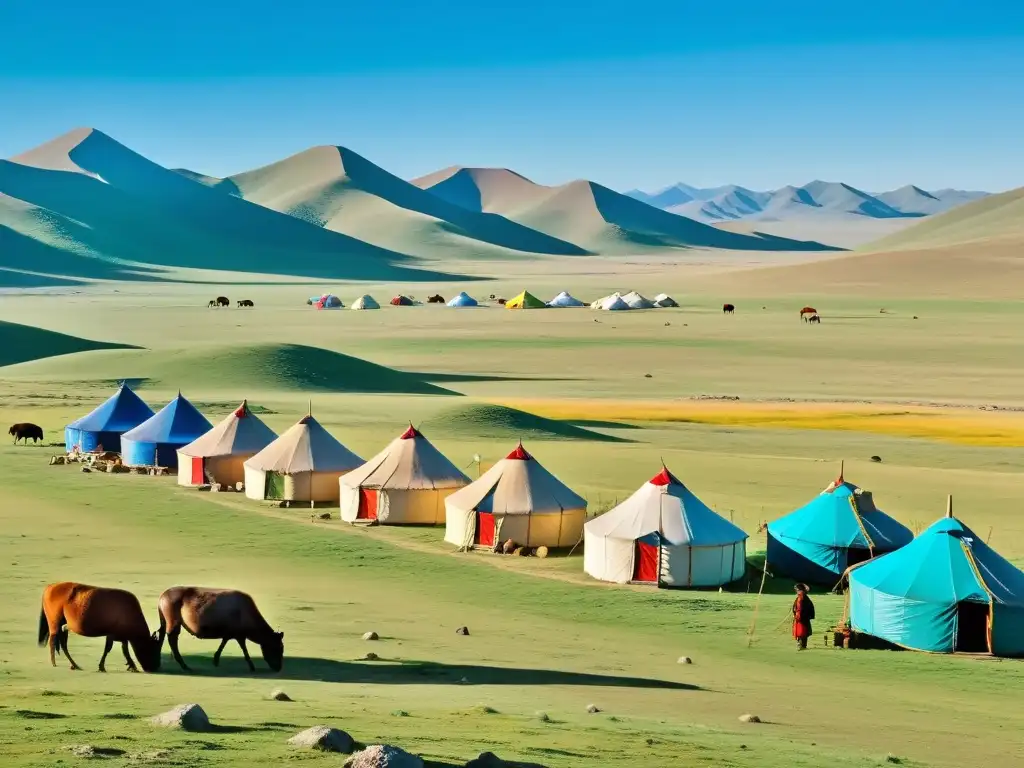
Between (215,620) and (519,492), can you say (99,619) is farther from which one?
(519,492)

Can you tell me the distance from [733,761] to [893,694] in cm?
619

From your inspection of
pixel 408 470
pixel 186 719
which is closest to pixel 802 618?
pixel 186 719

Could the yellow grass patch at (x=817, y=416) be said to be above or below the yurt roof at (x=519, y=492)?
above

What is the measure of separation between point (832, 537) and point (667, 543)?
10.0 ft

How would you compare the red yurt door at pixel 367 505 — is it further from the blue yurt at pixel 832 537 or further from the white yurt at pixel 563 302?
the white yurt at pixel 563 302

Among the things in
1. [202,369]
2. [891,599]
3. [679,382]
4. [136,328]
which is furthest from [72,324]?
[891,599]

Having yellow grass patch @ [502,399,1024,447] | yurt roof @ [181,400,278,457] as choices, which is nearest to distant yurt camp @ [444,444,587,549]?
yurt roof @ [181,400,278,457]

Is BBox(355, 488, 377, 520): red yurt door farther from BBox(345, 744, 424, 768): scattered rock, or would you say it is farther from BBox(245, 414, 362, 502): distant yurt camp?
BBox(345, 744, 424, 768): scattered rock

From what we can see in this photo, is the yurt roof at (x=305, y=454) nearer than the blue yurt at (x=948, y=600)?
No

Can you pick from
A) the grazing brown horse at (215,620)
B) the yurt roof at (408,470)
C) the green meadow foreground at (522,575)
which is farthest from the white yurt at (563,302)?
the grazing brown horse at (215,620)

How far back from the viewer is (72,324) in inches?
3863

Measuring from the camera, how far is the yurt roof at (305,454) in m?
34.7

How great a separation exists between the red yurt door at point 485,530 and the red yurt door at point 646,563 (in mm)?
3892

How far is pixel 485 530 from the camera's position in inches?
1169
